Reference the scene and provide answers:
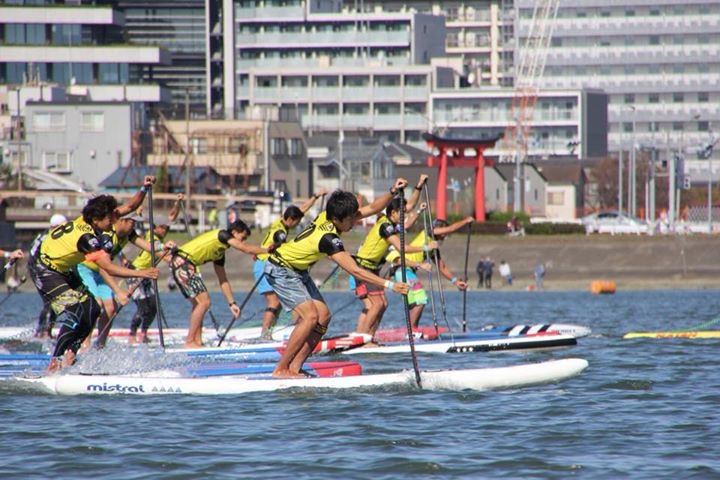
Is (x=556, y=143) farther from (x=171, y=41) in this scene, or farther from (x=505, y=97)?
(x=171, y=41)

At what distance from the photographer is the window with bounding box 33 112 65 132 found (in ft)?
302

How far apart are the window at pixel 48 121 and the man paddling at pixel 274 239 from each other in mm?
72499

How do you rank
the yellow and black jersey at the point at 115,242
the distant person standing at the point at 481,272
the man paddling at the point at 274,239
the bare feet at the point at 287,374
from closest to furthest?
the bare feet at the point at 287,374
the yellow and black jersey at the point at 115,242
the man paddling at the point at 274,239
the distant person standing at the point at 481,272

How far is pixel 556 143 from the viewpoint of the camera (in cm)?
12156

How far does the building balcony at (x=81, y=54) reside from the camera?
3969 inches

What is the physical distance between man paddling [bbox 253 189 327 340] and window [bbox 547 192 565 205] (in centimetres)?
8151

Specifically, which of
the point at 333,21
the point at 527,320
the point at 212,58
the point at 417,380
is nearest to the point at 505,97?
the point at 333,21

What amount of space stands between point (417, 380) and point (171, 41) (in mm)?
113686

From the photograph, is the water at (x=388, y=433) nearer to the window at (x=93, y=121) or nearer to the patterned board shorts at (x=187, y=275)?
the patterned board shorts at (x=187, y=275)

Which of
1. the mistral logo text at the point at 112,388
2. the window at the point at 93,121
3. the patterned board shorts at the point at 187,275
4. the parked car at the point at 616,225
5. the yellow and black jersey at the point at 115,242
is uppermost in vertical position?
the window at the point at 93,121

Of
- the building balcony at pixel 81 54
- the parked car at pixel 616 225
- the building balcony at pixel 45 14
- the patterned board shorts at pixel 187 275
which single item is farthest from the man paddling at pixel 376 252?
the building balcony at pixel 45 14

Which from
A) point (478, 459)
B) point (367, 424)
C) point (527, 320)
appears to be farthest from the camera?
point (527, 320)

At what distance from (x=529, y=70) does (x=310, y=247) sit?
111376mm

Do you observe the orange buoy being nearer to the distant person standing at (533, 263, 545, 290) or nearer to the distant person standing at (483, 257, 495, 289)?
the distant person standing at (533, 263, 545, 290)
